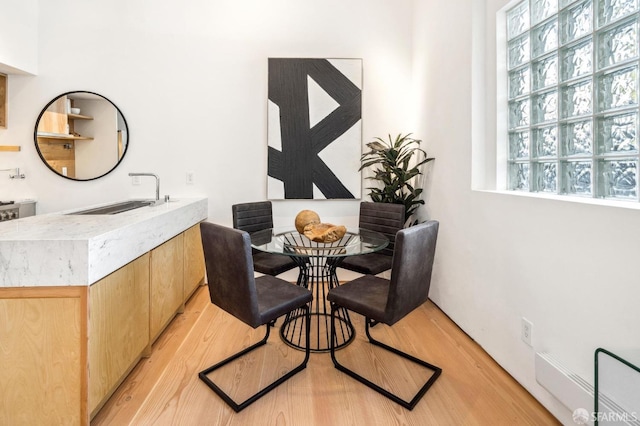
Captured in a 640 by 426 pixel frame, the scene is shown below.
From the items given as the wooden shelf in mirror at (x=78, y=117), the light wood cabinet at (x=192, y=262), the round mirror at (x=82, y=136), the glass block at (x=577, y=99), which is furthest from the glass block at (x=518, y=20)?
the wooden shelf in mirror at (x=78, y=117)

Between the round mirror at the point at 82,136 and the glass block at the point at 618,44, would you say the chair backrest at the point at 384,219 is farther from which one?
the round mirror at the point at 82,136

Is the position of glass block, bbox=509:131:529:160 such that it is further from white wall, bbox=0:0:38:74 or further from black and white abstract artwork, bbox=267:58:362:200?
white wall, bbox=0:0:38:74

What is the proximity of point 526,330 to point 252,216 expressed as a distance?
2.15 meters

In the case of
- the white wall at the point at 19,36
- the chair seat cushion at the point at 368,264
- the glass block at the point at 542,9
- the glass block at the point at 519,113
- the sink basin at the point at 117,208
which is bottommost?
the chair seat cushion at the point at 368,264

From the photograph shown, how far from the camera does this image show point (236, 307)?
1602 mm

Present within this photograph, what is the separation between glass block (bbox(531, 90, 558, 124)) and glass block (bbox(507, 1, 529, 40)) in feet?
1.48

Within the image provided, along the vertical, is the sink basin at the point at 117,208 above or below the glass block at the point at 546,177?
below

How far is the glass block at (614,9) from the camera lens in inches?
49.8

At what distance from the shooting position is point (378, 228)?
9.26 feet

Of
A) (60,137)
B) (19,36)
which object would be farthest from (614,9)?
(19,36)

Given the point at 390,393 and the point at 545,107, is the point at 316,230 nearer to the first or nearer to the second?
the point at 390,393

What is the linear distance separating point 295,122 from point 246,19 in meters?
1.14

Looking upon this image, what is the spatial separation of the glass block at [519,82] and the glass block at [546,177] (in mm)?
461

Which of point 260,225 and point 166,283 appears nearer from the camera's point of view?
point 166,283
